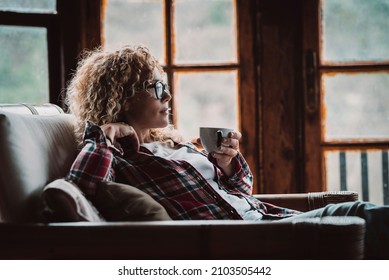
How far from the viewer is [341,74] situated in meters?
2.69

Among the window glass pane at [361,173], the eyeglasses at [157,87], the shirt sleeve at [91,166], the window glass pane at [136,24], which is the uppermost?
the window glass pane at [136,24]

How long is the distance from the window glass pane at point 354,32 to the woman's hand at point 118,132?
129 centimetres

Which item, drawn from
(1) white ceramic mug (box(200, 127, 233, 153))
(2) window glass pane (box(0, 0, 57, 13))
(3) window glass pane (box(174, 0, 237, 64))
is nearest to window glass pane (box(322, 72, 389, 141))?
(3) window glass pane (box(174, 0, 237, 64))

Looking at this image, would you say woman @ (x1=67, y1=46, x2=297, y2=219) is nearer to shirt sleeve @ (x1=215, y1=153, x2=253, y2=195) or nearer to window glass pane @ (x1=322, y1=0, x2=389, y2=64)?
shirt sleeve @ (x1=215, y1=153, x2=253, y2=195)

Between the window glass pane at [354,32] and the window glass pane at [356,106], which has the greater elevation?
the window glass pane at [354,32]

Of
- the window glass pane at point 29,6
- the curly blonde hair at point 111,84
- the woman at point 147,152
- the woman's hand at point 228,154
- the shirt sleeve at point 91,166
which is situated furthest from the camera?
the window glass pane at point 29,6

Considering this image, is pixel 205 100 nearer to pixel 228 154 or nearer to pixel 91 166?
pixel 228 154

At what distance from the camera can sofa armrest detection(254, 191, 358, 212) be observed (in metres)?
1.94

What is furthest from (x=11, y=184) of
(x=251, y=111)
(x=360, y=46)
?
(x=360, y=46)

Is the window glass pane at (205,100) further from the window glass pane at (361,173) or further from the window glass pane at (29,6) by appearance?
the window glass pane at (29,6)

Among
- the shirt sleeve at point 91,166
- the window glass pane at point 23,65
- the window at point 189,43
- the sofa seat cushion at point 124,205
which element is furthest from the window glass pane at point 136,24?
the sofa seat cushion at point 124,205

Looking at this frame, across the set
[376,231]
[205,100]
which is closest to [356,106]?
[205,100]

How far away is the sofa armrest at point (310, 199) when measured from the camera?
1.94m
